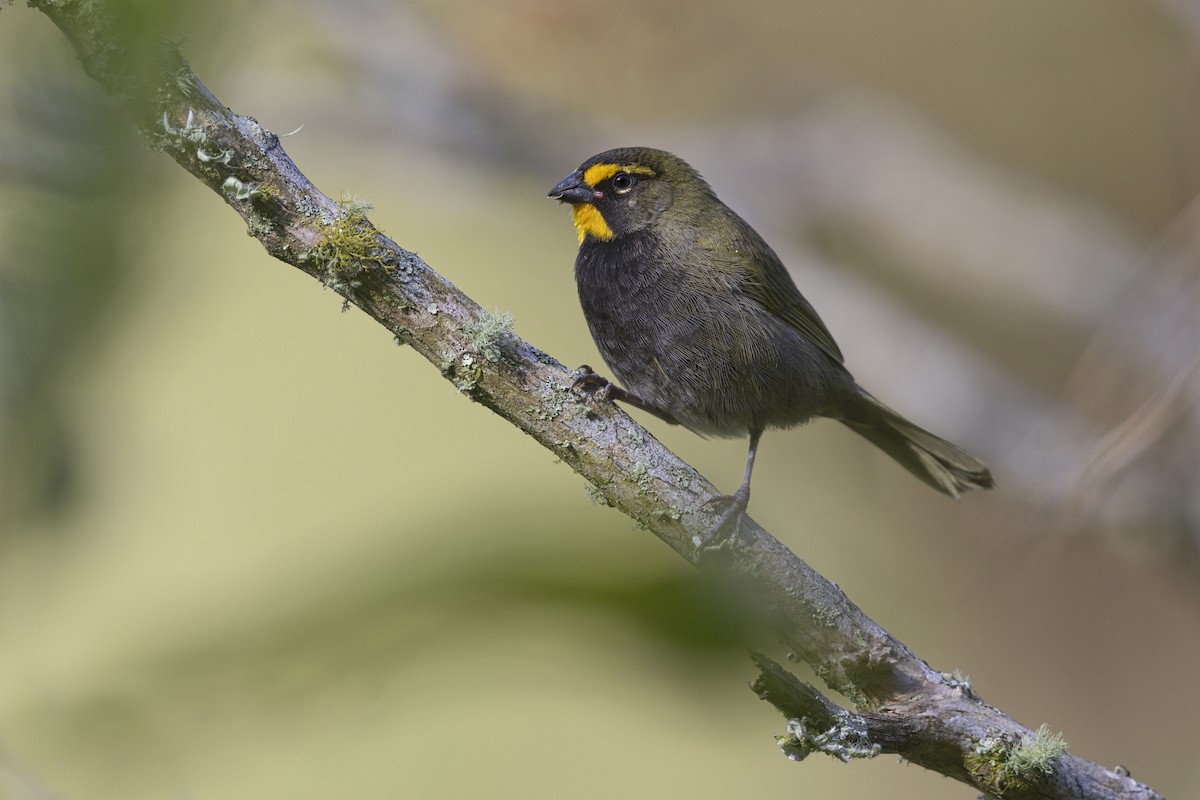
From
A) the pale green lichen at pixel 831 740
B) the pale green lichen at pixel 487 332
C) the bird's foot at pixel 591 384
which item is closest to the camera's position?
the pale green lichen at pixel 831 740

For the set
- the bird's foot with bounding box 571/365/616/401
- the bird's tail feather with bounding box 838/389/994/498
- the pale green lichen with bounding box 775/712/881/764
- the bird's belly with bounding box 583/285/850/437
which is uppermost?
the bird's tail feather with bounding box 838/389/994/498

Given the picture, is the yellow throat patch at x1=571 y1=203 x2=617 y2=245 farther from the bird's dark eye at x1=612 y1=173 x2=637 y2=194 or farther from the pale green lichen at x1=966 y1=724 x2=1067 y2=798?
the pale green lichen at x1=966 y1=724 x2=1067 y2=798

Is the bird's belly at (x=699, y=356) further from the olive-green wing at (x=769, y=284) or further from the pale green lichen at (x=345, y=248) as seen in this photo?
the pale green lichen at (x=345, y=248)

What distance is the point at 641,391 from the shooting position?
382 cm

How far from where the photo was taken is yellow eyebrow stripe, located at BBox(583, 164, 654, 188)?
4.16 meters

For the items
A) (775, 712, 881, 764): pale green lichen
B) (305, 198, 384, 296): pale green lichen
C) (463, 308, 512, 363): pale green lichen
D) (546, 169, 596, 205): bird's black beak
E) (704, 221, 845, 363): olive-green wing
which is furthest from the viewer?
(546, 169, 596, 205): bird's black beak

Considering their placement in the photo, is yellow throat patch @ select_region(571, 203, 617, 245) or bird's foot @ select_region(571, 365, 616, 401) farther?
yellow throat patch @ select_region(571, 203, 617, 245)

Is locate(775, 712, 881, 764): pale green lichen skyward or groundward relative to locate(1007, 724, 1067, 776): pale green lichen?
groundward

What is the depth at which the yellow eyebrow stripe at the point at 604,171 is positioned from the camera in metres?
4.16

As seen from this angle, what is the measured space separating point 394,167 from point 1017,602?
19.8 feet

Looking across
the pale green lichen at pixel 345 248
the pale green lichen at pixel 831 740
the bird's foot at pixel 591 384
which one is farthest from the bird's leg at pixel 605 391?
the pale green lichen at pixel 831 740

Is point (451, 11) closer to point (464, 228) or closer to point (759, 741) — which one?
point (464, 228)

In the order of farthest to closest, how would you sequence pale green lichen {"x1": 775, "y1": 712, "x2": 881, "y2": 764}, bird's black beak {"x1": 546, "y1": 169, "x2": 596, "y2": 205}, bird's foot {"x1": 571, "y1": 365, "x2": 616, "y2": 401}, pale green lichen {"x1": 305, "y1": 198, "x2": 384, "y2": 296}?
bird's black beak {"x1": 546, "y1": 169, "x2": 596, "y2": 205}, bird's foot {"x1": 571, "y1": 365, "x2": 616, "y2": 401}, pale green lichen {"x1": 305, "y1": 198, "x2": 384, "y2": 296}, pale green lichen {"x1": 775, "y1": 712, "x2": 881, "y2": 764}

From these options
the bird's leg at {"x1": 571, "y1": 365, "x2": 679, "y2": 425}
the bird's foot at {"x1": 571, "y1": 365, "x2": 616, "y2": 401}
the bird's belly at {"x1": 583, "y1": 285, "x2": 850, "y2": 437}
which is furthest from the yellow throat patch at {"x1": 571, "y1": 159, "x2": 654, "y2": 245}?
the bird's foot at {"x1": 571, "y1": 365, "x2": 616, "y2": 401}
